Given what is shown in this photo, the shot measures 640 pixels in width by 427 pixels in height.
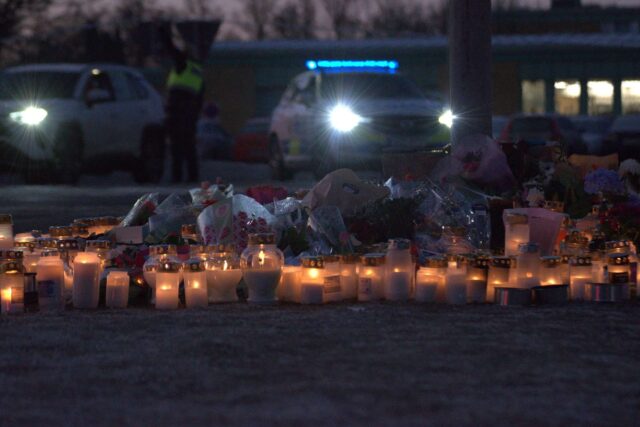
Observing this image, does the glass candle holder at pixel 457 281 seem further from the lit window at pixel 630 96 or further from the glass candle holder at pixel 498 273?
the lit window at pixel 630 96

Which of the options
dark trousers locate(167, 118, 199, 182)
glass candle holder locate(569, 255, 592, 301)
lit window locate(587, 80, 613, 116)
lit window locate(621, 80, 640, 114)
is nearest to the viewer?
glass candle holder locate(569, 255, 592, 301)

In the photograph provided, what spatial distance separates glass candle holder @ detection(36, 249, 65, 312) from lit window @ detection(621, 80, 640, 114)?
4318 centimetres

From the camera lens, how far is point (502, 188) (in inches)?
382

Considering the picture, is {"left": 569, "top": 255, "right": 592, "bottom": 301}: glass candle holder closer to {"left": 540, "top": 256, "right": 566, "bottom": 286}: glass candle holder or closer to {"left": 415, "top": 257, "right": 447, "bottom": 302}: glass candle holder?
{"left": 540, "top": 256, "right": 566, "bottom": 286}: glass candle holder

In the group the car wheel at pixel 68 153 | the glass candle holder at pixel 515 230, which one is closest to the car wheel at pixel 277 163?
the car wheel at pixel 68 153

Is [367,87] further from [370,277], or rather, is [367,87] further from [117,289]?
[117,289]

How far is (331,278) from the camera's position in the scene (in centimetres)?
773

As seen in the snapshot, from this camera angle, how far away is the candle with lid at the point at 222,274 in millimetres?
7734

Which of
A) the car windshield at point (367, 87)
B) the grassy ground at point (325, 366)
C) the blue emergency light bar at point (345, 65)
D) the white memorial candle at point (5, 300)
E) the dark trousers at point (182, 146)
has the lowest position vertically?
the grassy ground at point (325, 366)

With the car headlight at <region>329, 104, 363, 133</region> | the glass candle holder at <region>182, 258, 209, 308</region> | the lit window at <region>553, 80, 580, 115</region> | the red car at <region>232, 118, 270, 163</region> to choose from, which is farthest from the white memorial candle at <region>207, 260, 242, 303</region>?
the lit window at <region>553, 80, 580, 115</region>

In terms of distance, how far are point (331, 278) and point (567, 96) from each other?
43.2 metres

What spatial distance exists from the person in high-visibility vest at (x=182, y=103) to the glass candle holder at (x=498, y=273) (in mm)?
13277

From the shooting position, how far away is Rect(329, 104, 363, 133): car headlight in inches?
755

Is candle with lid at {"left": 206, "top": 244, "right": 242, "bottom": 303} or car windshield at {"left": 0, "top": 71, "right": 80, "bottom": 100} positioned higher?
car windshield at {"left": 0, "top": 71, "right": 80, "bottom": 100}
